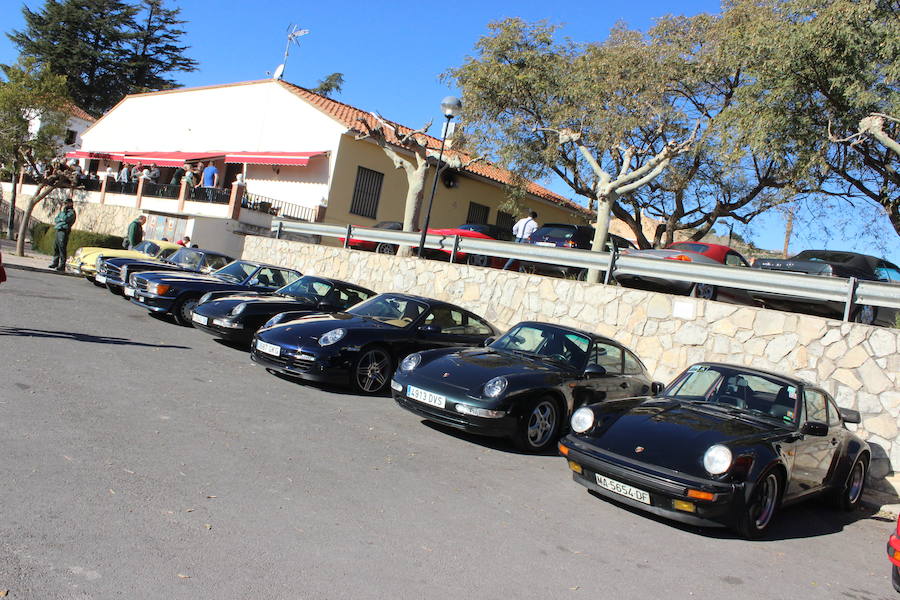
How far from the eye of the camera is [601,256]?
1208 centimetres

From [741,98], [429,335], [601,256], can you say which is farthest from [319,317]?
[741,98]

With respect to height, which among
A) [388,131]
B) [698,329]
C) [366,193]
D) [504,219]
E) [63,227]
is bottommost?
[63,227]

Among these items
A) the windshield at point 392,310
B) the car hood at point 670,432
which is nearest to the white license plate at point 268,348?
the windshield at point 392,310

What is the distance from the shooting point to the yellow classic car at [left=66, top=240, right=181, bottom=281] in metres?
16.1

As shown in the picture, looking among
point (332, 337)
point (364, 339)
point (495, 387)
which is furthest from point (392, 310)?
point (495, 387)

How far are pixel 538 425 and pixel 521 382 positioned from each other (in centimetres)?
57

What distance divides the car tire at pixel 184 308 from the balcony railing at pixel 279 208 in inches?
474

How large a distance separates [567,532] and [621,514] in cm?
95

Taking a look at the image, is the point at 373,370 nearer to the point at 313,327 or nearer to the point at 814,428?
the point at 313,327

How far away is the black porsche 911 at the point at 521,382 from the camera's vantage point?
279 inches

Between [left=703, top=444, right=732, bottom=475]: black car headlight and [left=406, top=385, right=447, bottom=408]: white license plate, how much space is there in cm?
269

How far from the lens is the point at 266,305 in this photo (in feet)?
35.5

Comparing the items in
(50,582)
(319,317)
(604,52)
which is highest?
(604,52)

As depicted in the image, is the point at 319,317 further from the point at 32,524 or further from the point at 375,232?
the point at 375,232
